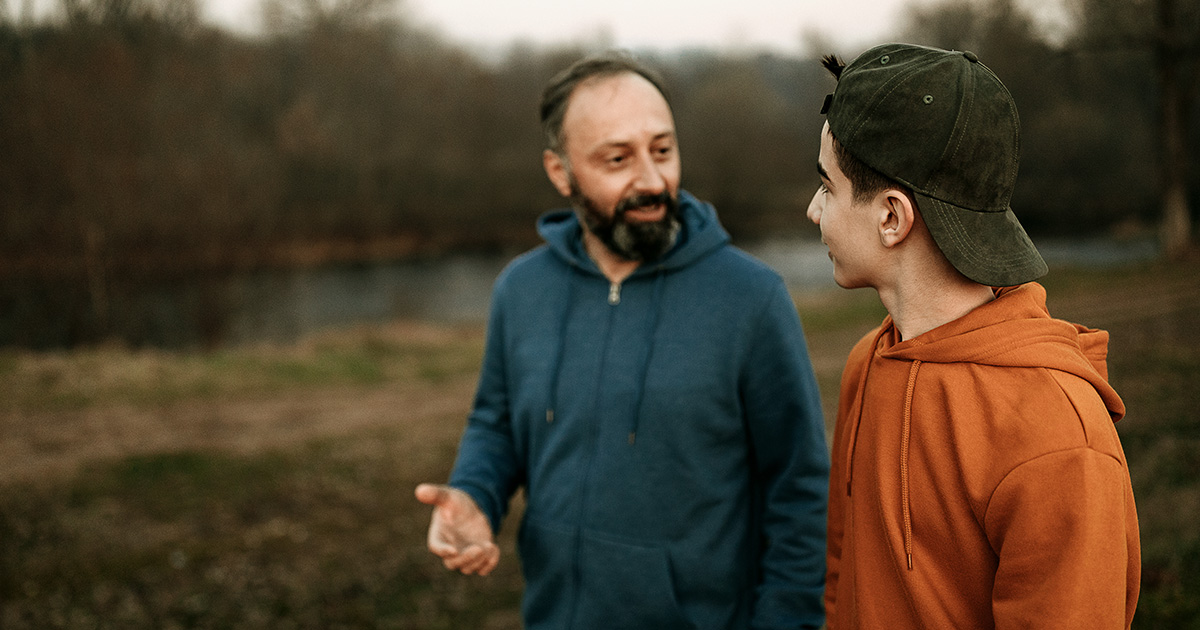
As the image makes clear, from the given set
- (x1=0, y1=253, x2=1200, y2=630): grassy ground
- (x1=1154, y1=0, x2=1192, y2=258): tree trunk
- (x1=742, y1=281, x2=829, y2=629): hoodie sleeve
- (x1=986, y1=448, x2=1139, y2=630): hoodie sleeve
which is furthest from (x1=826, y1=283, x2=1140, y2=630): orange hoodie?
(x1=1154, y1=0, x2=1192, y2=258): tree trunk

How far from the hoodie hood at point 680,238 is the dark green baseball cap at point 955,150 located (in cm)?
87

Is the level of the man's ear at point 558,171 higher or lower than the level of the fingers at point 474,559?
higher

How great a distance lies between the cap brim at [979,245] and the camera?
120 centimetres

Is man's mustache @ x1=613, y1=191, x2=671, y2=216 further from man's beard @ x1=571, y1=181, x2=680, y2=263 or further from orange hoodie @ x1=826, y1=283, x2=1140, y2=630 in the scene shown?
orange hoodie @ x1=826, y1=283, x2=1140, y2=630

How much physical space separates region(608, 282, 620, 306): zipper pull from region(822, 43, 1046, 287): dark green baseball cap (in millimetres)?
982

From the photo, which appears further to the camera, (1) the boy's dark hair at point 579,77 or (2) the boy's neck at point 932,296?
(1) the boy's dark hair at point 579,77

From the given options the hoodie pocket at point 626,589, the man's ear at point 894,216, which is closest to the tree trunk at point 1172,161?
the hoodie pocket at point 626,589

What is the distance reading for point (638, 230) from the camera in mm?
2076

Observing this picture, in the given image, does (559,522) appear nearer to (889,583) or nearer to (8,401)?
(889,583)

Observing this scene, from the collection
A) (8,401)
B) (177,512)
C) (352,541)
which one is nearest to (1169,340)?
(352,541)

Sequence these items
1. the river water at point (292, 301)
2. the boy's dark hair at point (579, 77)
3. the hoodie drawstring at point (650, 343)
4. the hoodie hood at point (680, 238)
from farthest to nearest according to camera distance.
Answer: the river water at point (292, 301) < the boy's dark hair at point (579, 77) < the hoodie hood at point (680, 238) < the hoodie drawstring at point (650, 343)

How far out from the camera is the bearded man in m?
1.93

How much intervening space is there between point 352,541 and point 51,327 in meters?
14.4

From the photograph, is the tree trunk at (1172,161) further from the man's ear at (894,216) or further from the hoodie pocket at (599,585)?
the man's ear at (894,216)
